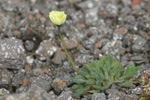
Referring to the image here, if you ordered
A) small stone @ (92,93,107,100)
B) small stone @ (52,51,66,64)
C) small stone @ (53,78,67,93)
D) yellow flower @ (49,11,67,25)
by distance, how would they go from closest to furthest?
small stone @ (92,93,107,100) → yellow flower @ (49,11,67,25) → small stone @ (53,78,67,93) → small stone @ (52,51,66,64)

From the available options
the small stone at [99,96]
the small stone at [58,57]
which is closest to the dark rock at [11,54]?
the small stone at [58,57]

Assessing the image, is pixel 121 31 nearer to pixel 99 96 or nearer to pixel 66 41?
pixel 66 41

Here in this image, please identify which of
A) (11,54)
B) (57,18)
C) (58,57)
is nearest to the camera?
(57,18)

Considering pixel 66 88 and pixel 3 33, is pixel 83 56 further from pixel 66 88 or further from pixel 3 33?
pixel 3 33

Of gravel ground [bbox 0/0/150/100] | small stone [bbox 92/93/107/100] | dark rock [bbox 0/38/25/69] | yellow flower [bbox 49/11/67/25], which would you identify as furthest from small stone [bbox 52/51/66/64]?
small stone [bbox 92/93/107/100]

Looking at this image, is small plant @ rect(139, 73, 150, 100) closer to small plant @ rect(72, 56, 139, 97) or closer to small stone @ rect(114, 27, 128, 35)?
small plant @ rect(72, 56, 139, 97)

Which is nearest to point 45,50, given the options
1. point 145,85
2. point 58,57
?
point 58,57

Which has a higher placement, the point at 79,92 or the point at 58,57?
the point at 58,57
